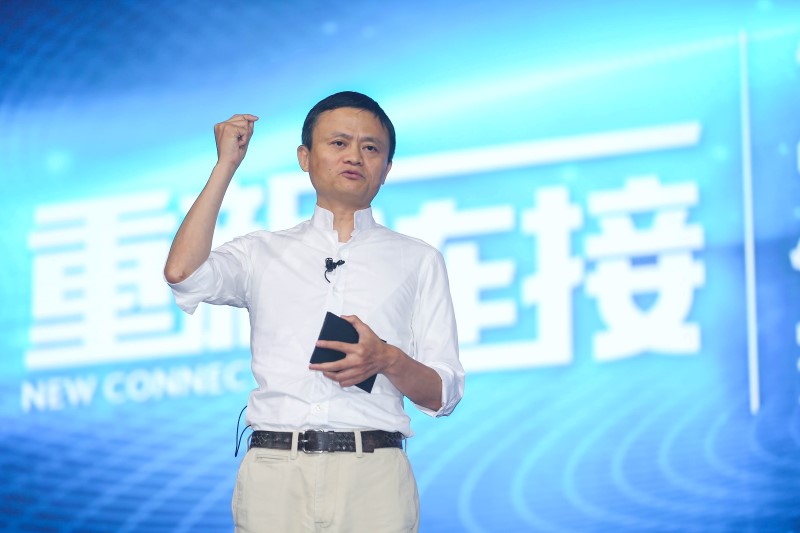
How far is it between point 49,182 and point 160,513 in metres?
1.45

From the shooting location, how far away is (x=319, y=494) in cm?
181

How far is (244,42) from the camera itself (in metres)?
4.10

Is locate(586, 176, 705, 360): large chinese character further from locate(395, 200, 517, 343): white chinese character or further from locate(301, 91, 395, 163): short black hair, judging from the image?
locate(301, 91, 395, 163): short black hair

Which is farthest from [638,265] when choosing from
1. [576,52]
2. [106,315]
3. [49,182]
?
[49,182]

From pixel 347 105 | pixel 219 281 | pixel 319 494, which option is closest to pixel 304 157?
pixel 347 105

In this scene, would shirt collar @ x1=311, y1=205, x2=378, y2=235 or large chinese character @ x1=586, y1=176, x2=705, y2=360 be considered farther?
large chinese character @ x1=586, y1=176, x2=705, y2=360

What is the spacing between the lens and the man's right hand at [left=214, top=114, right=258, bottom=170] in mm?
1958

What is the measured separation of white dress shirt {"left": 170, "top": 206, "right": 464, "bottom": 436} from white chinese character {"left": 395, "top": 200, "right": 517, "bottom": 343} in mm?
1430

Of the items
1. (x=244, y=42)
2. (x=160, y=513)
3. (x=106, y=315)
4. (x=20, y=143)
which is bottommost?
(x=160, y=513)

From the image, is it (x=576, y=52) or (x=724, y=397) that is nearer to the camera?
(x=724, y=397)

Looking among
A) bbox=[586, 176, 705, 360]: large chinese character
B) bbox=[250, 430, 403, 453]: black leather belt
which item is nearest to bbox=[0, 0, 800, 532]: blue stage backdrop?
bbox=[586, 176, 705, 360]: large chinese character

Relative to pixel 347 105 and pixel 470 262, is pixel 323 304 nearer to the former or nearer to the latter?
pixel 347 105

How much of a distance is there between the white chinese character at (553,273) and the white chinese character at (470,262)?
0.27 feet

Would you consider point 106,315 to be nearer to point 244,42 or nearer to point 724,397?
point 244,42
